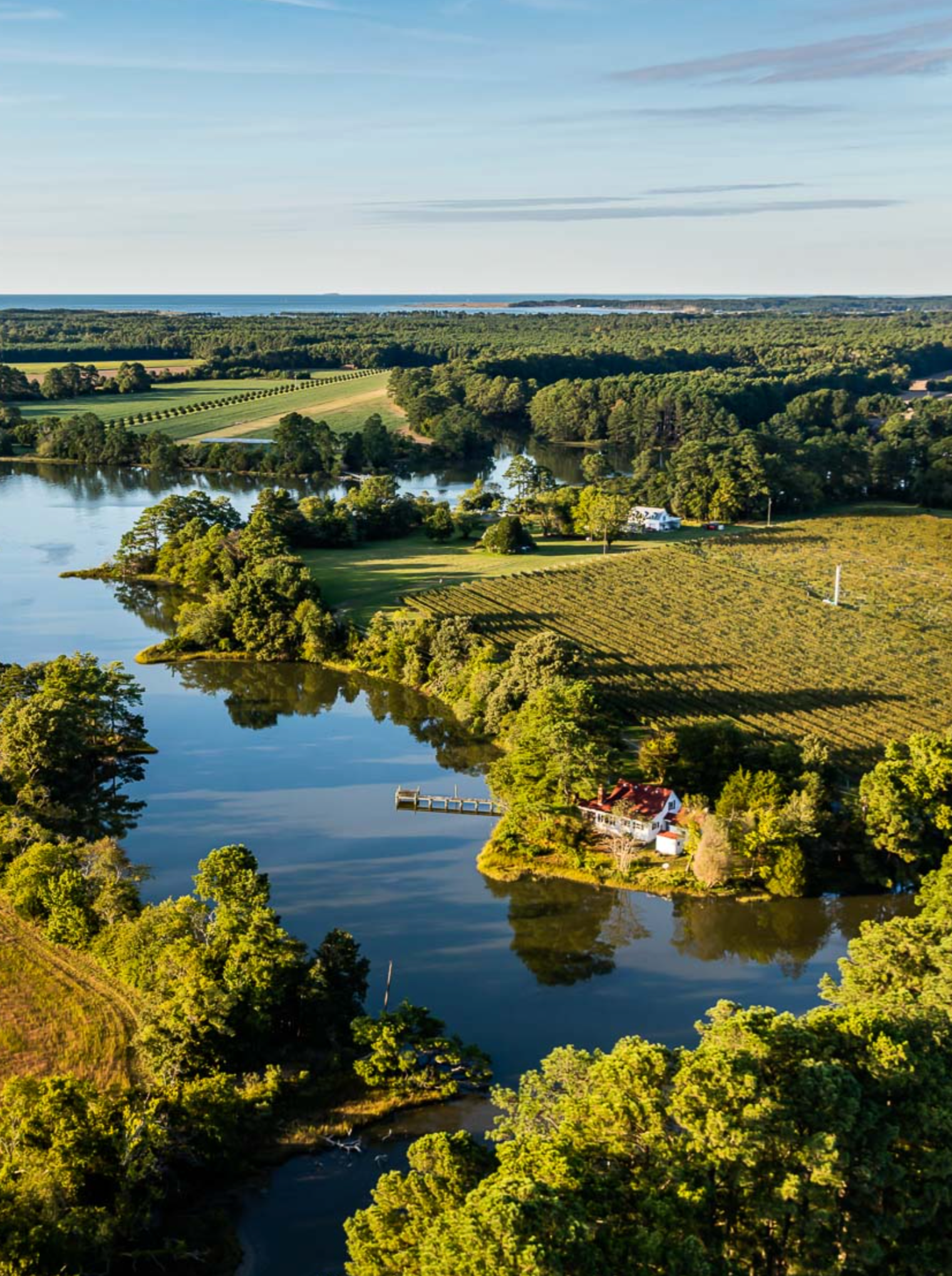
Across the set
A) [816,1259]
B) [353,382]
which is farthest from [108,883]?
[353,382]

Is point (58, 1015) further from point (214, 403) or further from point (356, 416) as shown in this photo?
point (214, 403)

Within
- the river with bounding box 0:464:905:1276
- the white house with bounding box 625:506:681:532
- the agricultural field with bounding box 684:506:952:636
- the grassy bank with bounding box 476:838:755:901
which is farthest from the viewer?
the white house with bounding box 625:506:681:532

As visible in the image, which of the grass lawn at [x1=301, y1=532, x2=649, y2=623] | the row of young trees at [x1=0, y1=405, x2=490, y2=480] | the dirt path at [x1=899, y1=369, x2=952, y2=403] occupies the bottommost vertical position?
the grass lawn at [x1=301, y1=532, x2=649, y2=623]

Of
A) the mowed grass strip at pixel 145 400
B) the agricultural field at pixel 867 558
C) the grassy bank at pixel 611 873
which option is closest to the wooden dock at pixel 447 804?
the grassy bank at pixel 611 873

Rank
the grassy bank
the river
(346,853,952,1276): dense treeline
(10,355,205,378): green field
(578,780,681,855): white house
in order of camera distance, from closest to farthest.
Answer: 1. (346,853,952,1276): dense treeline
2. the river
3. the grassy bank
4. (578,780,681,855): white house
5. (10,355,205,378): green field

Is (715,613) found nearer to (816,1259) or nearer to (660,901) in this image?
(660,901)

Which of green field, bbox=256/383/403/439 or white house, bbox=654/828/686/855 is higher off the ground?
green field, bbox=256/383/403/439

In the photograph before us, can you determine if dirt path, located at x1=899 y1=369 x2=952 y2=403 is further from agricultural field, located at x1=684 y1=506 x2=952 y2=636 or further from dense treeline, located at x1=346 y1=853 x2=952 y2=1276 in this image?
dense treeline, located at x1=346 y1=853 x2=952 y2=1276

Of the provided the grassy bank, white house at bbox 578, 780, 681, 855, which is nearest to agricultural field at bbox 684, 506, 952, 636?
white house at bbox 578, 780, 681, 855
